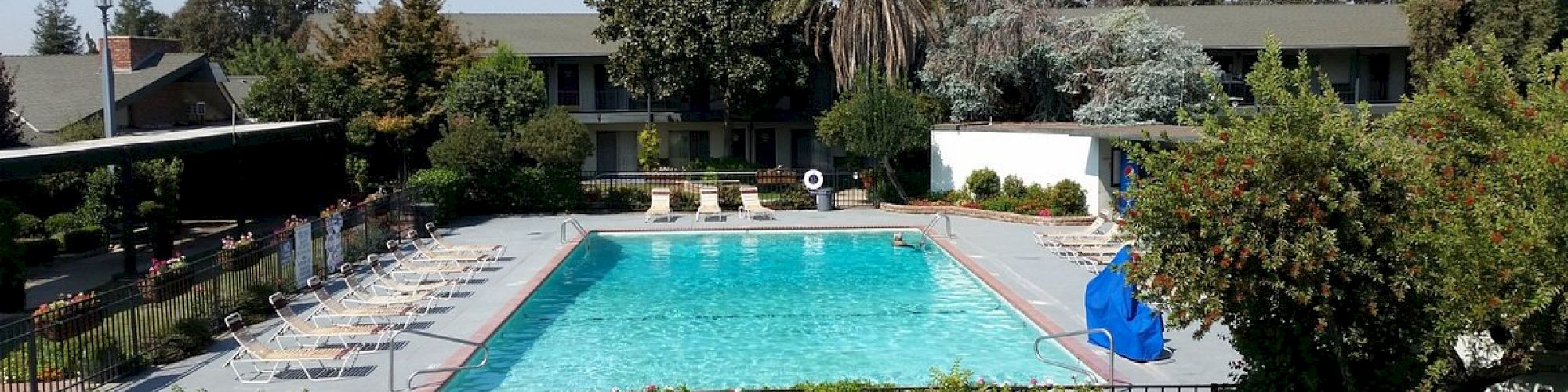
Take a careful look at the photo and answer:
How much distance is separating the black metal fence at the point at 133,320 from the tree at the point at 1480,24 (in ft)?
106

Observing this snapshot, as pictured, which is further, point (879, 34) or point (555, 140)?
point (879, 34)

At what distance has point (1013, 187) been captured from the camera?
29.9 meters

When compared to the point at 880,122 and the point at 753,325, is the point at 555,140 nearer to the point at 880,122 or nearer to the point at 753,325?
the point at 880,122

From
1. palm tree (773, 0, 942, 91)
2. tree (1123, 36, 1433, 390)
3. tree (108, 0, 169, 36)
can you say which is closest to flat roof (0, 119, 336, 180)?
tree (1123, 36, 1433, 390)

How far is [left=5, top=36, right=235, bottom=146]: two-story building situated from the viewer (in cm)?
3144

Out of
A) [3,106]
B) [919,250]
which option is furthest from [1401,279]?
[3,106]

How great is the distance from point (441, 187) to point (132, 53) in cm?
1299

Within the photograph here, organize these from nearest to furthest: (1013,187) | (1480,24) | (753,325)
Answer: (753,325) < (1013,187) < (1480,24)

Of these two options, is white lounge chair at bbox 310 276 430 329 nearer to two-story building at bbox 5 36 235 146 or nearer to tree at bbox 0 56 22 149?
tree at bbox 0 56 22 149

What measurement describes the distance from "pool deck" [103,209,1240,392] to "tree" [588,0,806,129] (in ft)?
20.7

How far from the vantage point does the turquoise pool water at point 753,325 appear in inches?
570

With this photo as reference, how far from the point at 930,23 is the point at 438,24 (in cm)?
1449

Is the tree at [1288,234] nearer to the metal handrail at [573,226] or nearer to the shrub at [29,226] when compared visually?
the metal handrail at [573,226]

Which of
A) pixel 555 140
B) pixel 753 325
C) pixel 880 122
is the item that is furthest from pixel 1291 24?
pixel 753 325
